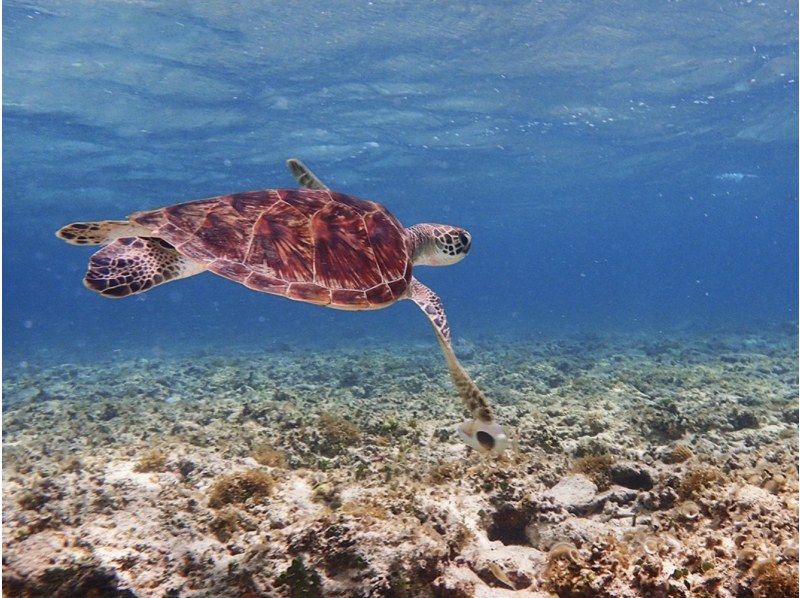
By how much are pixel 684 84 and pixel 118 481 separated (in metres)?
24.0

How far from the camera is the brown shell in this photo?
4.20 m

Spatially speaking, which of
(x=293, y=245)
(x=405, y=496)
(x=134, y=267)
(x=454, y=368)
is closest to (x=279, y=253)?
(x=293, y=245)

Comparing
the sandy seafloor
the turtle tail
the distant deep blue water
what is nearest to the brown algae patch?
the sandy seafloor

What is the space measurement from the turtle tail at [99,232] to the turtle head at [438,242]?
9.67 feet

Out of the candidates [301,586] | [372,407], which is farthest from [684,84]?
[301,586]

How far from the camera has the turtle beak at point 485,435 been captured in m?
3.74

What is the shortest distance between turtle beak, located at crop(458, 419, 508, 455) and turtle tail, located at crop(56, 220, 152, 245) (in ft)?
10.8

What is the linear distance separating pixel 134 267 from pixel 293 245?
138cm

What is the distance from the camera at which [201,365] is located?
→ 47.8ft

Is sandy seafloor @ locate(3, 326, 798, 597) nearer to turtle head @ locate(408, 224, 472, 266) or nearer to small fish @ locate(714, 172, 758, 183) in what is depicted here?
turtle head @ locate(408, 224, 472, 266)

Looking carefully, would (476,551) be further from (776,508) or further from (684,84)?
(684,84)

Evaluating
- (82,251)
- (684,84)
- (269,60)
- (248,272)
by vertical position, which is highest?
(684,84)

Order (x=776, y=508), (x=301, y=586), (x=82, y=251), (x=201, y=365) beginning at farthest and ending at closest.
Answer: (x=82, y=251) < (x=201, y=365) < (x=776, y=508) < (x=301, y=586)

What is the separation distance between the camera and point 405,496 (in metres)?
3.68
